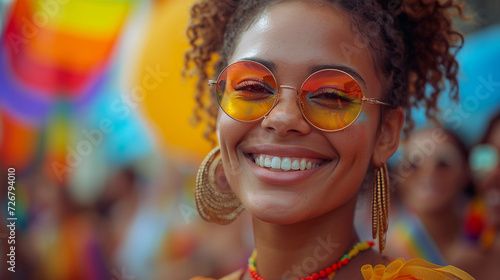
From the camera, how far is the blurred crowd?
3.88m

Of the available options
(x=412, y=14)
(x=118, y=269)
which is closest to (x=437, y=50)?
(x=412, y=14)

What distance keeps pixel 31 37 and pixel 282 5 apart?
8.68 feet

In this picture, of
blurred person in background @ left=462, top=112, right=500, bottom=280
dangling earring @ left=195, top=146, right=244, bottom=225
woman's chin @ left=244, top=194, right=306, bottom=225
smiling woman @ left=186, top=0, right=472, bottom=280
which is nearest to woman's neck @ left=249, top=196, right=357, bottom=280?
smiling woman @ left=186, top=0, right=472, bottom=280

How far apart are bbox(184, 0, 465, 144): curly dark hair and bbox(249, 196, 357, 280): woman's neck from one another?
1.70 ft

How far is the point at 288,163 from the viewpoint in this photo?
1723mm

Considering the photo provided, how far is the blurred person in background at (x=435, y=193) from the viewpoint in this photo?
396 centimetres

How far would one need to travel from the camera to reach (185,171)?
4234 mm

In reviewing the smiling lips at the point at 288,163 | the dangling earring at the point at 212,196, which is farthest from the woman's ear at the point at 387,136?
Answer: the dangling earring at the point at 212,196

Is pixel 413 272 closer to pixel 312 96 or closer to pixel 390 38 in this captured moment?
pixel 312 96

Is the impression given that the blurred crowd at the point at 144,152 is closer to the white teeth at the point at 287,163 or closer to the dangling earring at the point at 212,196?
the dangling earring at the point at 212,196

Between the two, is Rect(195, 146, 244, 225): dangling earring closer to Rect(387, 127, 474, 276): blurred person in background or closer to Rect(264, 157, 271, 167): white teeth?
Rect(264, 157, 271, 167): white teeth

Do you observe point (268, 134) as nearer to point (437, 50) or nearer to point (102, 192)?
point (437, 50)

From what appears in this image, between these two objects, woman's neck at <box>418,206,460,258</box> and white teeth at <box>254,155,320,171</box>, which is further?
woman's neck at <box>418,206,460,258</box>

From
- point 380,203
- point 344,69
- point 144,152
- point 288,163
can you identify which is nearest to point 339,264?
point 380,203
